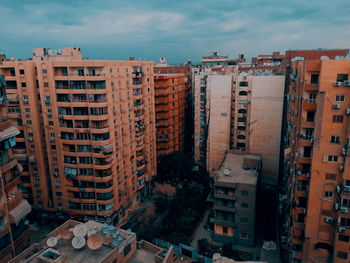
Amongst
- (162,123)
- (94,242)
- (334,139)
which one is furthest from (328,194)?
(162,123)

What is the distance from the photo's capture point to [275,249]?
131ft

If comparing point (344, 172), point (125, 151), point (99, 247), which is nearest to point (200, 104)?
point (125, 151)

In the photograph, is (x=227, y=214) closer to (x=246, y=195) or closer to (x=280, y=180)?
(x=246, y=195)

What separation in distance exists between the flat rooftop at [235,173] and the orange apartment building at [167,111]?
1909 centimetres

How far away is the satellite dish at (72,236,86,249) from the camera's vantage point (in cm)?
2422

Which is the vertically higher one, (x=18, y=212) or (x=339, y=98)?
(x=339, y=98)

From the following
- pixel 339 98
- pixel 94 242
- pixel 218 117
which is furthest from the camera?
pixel 218 117

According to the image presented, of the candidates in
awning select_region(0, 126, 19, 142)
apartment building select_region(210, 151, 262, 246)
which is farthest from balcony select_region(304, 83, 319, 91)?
awning select_region(0, 126, 19, 142)

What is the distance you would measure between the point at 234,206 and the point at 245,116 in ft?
66.3

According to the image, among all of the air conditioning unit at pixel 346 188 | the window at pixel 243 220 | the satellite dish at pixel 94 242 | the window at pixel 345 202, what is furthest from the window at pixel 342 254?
the satellite dish at pixel 94 242

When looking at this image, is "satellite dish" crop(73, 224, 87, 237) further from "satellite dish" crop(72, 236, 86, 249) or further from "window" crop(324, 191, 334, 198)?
"window" crop(324, 191, 334, 198)

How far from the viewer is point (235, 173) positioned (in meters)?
43.3

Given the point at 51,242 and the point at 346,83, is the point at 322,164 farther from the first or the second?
the point at 51,242

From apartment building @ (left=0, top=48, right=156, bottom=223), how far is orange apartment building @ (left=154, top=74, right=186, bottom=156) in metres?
15.0
